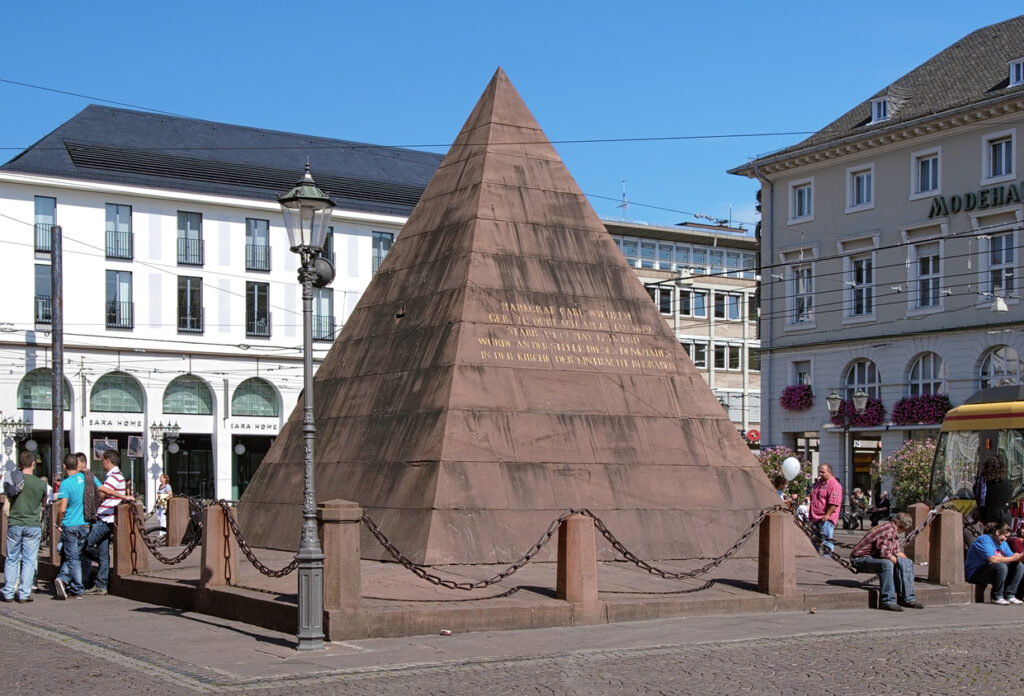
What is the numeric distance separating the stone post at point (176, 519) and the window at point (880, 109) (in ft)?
108

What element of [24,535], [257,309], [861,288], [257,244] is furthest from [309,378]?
[257,244]

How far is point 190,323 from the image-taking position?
160 ft

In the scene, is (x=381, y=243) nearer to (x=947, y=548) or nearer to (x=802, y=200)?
(x=802, y=200)

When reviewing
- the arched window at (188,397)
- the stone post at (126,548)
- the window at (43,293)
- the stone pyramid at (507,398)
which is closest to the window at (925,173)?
the arched window at (188,397)

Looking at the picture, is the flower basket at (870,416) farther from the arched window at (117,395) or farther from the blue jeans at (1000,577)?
the blue jeans at (1000,577)

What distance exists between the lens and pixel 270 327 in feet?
166

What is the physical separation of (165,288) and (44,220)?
5.03m

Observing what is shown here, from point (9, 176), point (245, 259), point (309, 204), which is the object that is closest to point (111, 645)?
point (309, 204)

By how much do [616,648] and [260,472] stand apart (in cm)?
821

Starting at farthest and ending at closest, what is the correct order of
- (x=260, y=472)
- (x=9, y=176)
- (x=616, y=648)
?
(x=9, y=176), (x=260, y=472), (x=616, y=648)

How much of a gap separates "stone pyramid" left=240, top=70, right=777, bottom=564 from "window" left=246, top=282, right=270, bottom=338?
3280 centimetres

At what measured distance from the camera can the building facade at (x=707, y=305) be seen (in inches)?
2640

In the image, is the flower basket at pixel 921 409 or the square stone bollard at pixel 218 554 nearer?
the square stone bollard at pixel 218 554

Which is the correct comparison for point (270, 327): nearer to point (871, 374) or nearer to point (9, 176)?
point (9, 176)
